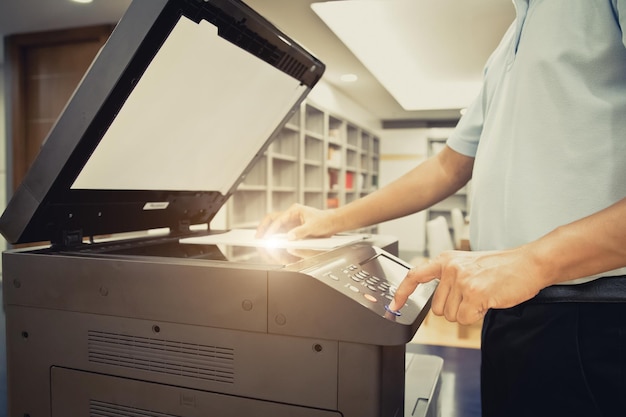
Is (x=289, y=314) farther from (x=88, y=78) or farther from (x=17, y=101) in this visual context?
(x=17, y=101)

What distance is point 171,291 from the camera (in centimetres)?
70

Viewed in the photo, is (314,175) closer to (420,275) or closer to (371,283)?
(371,283)

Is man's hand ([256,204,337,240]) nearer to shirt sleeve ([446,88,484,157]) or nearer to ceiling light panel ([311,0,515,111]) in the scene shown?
shirt sleeve ([446,88,484,157])

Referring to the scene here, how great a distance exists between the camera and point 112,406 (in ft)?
2.44

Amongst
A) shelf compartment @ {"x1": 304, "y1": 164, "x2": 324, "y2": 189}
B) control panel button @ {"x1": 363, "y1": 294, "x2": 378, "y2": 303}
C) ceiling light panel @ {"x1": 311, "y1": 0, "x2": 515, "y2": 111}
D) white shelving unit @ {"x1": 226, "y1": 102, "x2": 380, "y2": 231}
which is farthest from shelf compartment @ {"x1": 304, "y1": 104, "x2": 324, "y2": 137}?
control panel button @ {"x1": 363, "y1": 294, "x2": 378, "y2": 303}

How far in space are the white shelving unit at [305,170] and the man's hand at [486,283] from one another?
163 inches

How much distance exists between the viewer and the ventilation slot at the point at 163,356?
0.68 m

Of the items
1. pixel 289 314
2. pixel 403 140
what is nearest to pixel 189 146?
pixel 289 314

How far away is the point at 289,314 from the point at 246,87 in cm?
51

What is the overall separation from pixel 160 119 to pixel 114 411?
46cm

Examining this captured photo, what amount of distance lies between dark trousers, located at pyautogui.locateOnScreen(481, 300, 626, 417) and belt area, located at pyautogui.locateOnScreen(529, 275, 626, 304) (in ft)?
0.03

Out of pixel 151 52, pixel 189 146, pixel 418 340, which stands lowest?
pixel 418 340

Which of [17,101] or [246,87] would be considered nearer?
[246,87]

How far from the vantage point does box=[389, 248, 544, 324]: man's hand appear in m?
0.56
